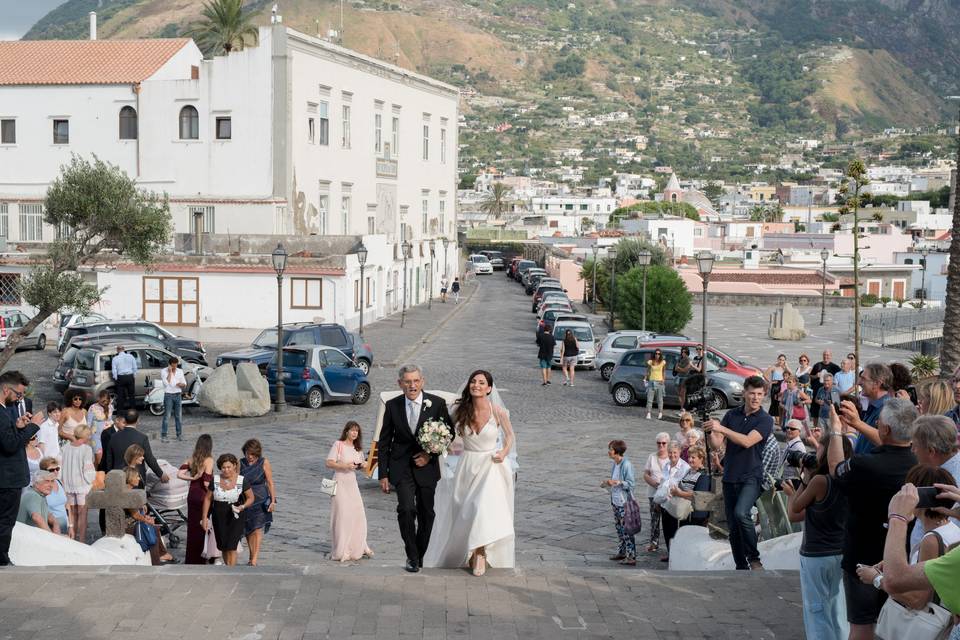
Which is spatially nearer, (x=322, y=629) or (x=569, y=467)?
(x=322, y=629)

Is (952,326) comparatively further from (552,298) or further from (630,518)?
(552,298)

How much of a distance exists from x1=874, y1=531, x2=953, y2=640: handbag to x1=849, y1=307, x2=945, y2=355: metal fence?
39.4 m

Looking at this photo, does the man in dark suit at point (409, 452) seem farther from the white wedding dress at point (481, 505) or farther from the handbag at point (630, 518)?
the handbag at point (630, 518)

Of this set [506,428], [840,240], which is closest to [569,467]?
[506,428]

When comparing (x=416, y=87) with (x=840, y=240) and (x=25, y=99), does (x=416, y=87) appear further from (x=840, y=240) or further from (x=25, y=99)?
(x=840, y=240)

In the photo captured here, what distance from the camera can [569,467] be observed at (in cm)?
1773

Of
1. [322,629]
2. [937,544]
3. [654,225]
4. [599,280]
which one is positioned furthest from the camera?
[654,225]

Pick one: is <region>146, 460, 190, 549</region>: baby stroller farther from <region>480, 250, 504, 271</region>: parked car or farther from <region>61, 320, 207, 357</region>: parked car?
<region>480, 250, 504, 271</region>: parked car

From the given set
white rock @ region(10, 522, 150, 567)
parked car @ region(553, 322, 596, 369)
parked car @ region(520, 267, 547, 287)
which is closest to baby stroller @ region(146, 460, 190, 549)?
white rock @ region(10, 522, 150, 567)

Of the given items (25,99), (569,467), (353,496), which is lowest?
(569,467)

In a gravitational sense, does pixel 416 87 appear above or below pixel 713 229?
above

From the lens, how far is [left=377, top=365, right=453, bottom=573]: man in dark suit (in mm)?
9336

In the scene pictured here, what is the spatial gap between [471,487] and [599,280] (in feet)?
160

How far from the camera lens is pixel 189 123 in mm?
46562
